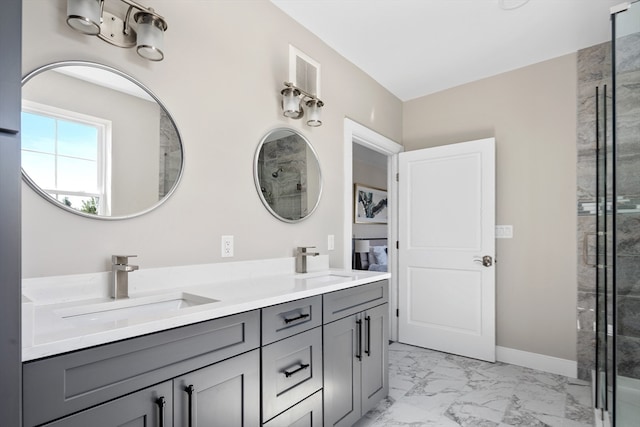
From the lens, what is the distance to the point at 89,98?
134cm

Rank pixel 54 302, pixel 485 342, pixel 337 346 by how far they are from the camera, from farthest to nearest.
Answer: pixel 485 342
pixel 337 346
pixel 54 302

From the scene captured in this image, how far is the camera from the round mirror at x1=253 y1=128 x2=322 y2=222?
2.07 metres

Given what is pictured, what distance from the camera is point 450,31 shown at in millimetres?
2451

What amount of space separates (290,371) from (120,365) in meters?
0.71

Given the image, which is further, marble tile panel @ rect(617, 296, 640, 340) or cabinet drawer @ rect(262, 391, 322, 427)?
marble tile panel @ rect(617, 296, 640, 340)

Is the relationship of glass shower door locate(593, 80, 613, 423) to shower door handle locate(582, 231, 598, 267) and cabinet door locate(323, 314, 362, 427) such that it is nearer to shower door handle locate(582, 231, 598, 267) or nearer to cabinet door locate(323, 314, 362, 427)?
shower door handle locate(582, 231, 598, 267)

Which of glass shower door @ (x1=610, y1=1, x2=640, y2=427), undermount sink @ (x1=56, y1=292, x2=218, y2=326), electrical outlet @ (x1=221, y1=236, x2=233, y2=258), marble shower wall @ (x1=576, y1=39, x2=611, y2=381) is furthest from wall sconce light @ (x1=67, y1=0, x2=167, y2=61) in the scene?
marble shower wall @ (x1=576, y1=39, x2=611, y2=381)

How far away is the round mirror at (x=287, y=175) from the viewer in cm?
207

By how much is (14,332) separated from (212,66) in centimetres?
151

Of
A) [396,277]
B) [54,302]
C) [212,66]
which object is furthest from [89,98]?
[396,277]

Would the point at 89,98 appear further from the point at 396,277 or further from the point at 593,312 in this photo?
the point at 593,312

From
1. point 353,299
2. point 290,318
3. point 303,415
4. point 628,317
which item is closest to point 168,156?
point 290,318

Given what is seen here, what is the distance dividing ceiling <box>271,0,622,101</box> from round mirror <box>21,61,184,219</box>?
1226 mm

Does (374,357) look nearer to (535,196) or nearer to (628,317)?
(628,317)
